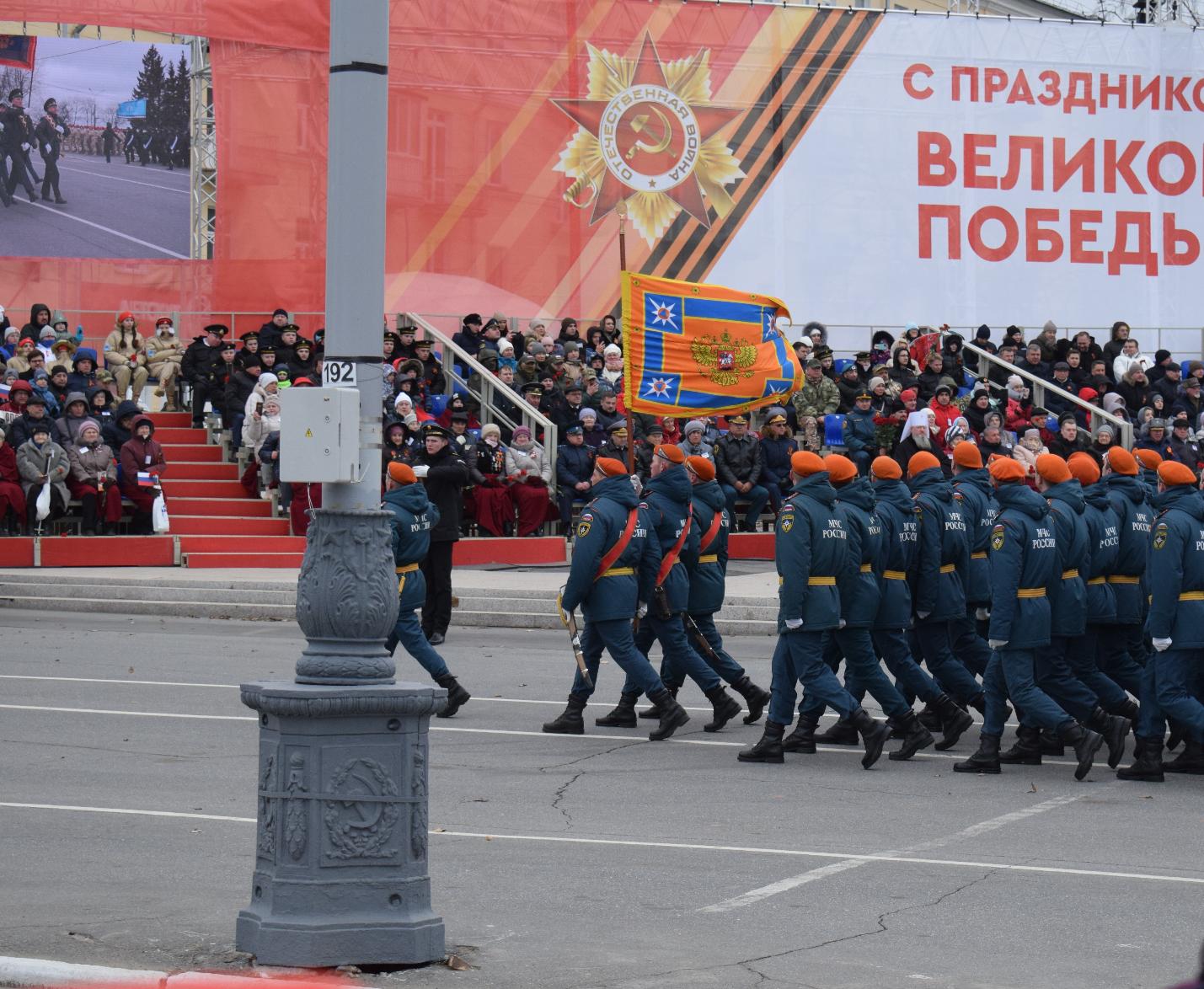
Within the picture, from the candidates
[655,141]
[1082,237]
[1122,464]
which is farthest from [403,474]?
[1082,237]

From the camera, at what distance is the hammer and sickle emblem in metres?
31.0

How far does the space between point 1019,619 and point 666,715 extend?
8.35ft

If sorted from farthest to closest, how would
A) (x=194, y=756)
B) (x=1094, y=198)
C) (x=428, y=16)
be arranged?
(x=1094, y=198) → (x=428, y=16) → (x=194, y=756)

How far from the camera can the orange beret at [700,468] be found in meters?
14.1

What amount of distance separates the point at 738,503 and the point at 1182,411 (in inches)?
290

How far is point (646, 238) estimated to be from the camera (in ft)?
102

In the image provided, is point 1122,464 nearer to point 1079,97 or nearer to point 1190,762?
point 1190,762

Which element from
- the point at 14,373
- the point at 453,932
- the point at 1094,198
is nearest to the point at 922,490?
the point at 453,932

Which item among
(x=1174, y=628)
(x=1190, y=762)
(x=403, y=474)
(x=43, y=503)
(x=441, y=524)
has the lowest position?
(x=1190, y=762)

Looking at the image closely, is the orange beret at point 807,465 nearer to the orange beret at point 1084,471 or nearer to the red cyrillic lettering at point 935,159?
the orange beret at point 1084,471

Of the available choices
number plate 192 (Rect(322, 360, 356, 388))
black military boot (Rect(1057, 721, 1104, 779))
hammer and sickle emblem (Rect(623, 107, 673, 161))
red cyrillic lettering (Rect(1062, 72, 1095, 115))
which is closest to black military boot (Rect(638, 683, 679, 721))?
black military boot (Rect(1057, 721, 1104, 779))

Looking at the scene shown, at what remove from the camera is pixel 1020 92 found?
32.5m

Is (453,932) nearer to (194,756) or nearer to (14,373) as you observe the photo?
(194,756)

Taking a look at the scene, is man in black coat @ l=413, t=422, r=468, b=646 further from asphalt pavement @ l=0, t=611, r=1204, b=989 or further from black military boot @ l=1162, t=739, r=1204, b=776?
black military boot @ l=1162, t=739, r=1204, b=776
